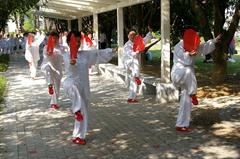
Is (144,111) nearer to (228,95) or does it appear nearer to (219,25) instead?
(228,95)

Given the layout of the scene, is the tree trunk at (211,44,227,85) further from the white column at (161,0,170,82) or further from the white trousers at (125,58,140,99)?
the white trousers at (125,58,140,99)

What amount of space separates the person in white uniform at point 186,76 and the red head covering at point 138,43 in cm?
298

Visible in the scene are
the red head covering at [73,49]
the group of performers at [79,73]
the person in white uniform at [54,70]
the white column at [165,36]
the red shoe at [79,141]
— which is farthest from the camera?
the person in white uniform at [54,70]

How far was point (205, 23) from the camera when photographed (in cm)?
1209

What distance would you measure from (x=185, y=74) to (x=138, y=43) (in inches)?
129

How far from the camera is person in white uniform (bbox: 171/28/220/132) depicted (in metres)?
7.89

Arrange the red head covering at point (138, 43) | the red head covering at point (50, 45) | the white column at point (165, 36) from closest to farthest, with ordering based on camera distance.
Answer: the red head covering at point (50, 45)
the white column at point (165, 36)
the red head covering at point (138, 43)

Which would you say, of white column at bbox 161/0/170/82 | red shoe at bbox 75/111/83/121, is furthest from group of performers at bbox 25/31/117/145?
white column at bbox 161/0/170/82

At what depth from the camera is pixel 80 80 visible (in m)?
7.36

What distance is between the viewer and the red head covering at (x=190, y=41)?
25.4ft

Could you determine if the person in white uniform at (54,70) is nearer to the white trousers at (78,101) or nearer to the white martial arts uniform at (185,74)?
the white trousers at (78,101)

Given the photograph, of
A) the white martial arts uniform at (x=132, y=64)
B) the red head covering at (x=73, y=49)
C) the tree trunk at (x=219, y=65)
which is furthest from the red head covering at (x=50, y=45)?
the tree trunk at (x=219, y=65)

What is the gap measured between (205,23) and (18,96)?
18.0 ft

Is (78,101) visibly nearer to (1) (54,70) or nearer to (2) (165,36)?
(1) (54,70)
